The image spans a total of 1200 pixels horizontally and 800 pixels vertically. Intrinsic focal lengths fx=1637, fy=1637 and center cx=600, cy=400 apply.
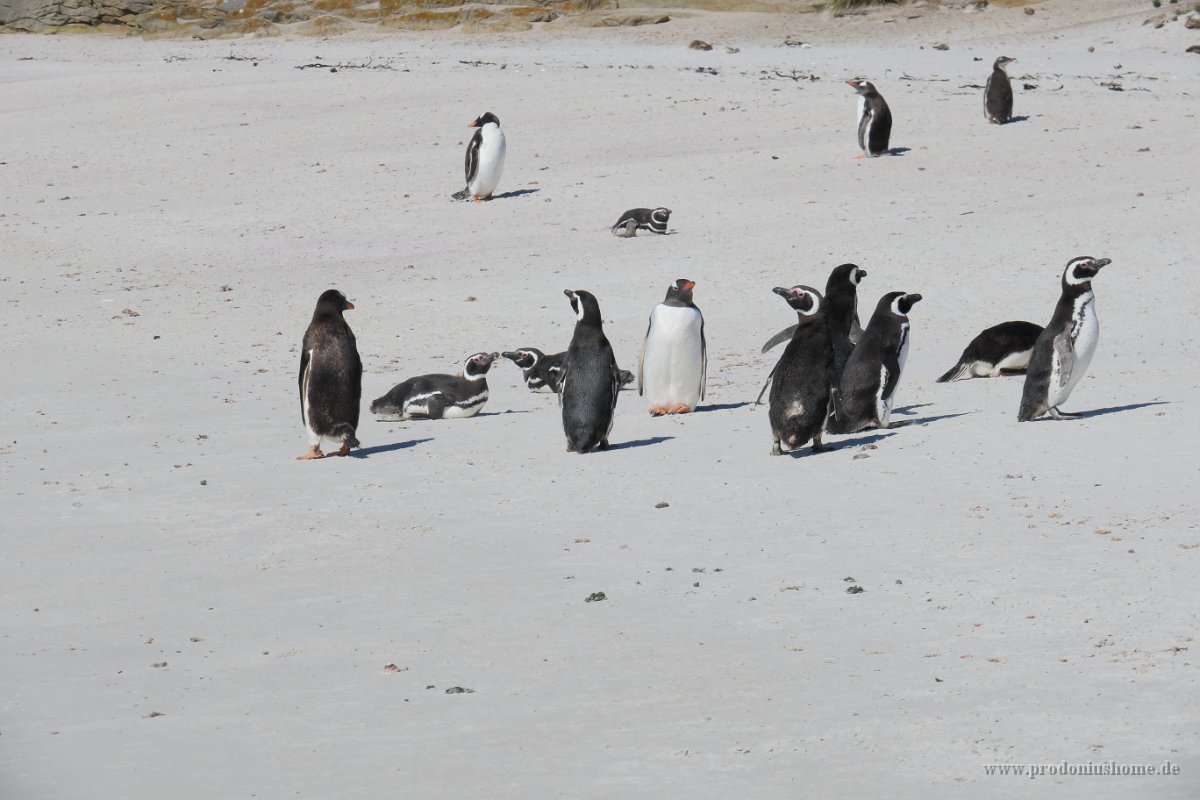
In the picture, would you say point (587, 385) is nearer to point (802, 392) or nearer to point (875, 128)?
point (802, 392)

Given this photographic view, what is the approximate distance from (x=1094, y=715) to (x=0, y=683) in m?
2.93

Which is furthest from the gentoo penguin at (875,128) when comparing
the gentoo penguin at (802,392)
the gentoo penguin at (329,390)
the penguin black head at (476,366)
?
the gentoo penguin at (329,390)

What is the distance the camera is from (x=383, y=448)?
26.9ft

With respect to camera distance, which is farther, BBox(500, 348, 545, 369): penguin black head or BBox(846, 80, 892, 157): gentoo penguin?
BBox(846, 80, 892, 157): gentoo penguin

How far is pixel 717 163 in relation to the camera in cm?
1684

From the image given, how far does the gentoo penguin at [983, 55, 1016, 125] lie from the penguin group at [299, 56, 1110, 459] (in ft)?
29.4

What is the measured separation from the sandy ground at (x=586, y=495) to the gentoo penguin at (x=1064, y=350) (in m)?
0.22

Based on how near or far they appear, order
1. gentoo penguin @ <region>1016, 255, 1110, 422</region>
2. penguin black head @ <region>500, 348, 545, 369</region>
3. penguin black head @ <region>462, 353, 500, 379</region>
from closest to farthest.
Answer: gentoo penguin @ <region>1016, 255, 1110, 422</region> < penguin black head @ <region>462, 353, 500, 379</region> < penguin black head @ <region>500, 348, 545, 369</region>

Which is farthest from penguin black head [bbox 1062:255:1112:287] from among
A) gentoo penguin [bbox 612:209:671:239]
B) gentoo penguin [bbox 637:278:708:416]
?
gentoo penguin [bbox 612:209:671:239]

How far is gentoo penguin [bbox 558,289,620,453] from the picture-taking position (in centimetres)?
759

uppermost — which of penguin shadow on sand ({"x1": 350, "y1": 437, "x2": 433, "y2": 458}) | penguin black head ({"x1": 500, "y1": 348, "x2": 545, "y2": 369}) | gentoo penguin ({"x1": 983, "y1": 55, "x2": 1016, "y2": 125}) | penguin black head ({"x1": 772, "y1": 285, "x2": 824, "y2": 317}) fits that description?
gentoo penguin ({"x1": 983, "y1": 55, "x2": 1016, "y2": 125})

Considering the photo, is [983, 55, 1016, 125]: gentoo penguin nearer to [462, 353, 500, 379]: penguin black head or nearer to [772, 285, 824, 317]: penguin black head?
[462, 353, 500, 379]: penguin black head

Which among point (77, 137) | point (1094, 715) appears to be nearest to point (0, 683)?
point (1094, 715)

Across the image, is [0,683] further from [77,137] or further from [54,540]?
[77,137]
